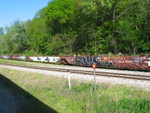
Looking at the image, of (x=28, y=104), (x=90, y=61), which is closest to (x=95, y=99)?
(x=28, y=104)

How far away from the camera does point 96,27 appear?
36.6m

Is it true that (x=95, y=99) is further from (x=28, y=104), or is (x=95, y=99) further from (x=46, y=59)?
(x=46, y=59)

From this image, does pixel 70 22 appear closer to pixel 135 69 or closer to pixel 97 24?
pixel 97 24

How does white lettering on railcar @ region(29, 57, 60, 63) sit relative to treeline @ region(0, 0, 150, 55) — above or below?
below

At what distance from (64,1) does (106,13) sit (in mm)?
13418

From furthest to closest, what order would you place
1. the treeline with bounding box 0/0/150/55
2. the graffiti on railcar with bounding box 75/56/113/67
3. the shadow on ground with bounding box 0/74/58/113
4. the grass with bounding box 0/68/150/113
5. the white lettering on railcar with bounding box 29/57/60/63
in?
1. the white lettering on railcar with bounding box 29/57/60/63
2. the treeline with bounding box 0/0/150/55
3. the graffiti on railcar with bounding box 75/56/113/67
4. the shadow on ground with bounding box 0/74/58/113
5. the grass with bounding box 0/68/150/113

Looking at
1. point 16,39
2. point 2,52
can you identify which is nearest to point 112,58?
point 16,39

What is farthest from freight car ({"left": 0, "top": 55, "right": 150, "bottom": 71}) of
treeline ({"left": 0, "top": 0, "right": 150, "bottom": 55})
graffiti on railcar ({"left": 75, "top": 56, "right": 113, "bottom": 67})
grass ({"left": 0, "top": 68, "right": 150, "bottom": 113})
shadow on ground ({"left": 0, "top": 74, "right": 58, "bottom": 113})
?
shadow on ground ({"left": 0, "top": 74, "right": 58, "bottom": 113})

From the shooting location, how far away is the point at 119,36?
32156 mm

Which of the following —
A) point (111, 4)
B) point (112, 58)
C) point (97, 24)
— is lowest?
point (112, 58)

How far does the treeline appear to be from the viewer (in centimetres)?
2919

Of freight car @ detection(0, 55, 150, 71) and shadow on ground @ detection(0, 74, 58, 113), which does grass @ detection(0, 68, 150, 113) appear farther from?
freight car @ detection(0, 55, 150, 71)

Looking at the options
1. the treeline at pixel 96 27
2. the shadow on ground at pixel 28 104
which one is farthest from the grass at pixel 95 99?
the treeline at pixel 96 27

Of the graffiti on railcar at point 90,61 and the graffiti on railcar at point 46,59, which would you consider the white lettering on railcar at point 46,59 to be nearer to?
the graffiti on railcar at point 46,59
